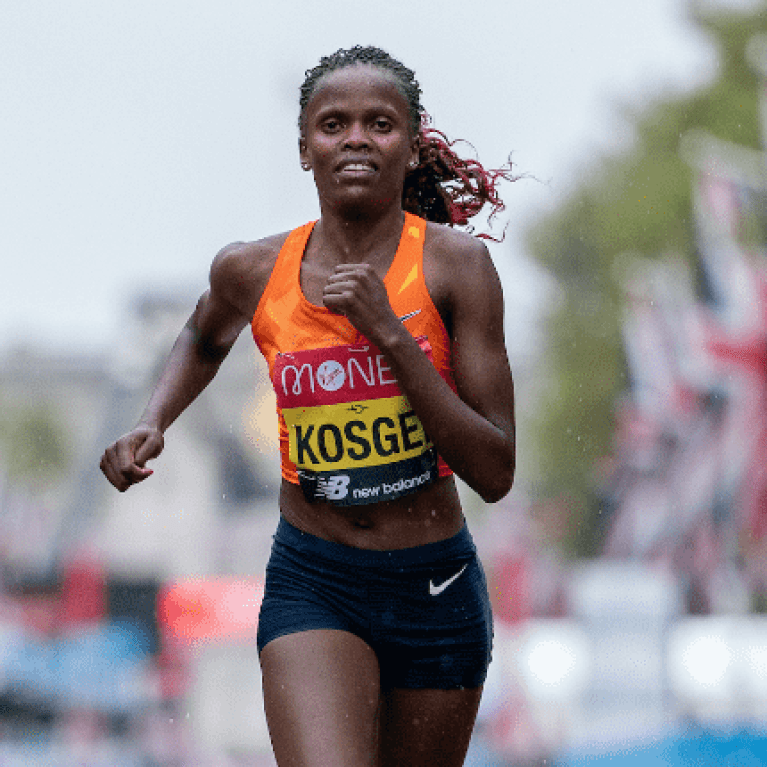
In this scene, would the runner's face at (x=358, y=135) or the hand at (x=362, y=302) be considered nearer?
the hand at (x=362, y=302)

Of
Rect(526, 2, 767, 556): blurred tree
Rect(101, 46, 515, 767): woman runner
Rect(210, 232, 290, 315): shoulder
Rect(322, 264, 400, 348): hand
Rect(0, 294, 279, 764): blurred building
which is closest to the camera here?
Rect(322, 264, 400, 348): hand

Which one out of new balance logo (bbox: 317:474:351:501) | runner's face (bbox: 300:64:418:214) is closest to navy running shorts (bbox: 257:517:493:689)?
new balance logo (bbox: 317:474:351:501)

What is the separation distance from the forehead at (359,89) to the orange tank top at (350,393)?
303mm

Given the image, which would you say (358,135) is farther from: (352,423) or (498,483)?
(498,483)

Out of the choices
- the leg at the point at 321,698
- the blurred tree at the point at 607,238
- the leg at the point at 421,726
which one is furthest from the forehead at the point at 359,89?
the blurred tree at the point at 607,238

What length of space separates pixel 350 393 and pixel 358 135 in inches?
20.6

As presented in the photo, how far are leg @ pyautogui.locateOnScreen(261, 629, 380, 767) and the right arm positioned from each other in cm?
48

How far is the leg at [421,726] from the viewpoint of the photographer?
306 centimetres

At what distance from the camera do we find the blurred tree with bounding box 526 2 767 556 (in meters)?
26.4

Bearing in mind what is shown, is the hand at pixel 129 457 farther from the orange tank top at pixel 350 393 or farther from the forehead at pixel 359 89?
the forehead at pixel 359 89

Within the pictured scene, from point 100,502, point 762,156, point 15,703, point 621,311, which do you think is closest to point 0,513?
point 100,502

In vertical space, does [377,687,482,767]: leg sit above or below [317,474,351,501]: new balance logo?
below

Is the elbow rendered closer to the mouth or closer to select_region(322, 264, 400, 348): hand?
select_region(322, 264, 400, 348): hand

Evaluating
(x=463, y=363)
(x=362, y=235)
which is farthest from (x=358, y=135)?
(x=463, y=363)
